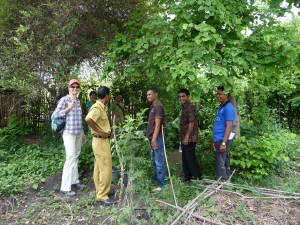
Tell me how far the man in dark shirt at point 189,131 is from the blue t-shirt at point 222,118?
0.49m

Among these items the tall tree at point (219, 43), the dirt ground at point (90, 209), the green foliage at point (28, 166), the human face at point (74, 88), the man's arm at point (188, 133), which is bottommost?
the dirt ground at point (90, 209)

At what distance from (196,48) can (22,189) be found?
3.81 m

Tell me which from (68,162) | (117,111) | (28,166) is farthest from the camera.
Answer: (117,111)

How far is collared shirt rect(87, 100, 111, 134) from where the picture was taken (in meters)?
4.37

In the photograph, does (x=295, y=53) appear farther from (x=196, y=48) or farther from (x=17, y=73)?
(x=17, y=73)

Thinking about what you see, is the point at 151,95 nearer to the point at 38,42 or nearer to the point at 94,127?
the point at 94,127

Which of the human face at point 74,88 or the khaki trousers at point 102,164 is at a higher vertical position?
the human face at point 74,88

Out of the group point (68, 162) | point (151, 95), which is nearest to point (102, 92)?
point (151, 95)

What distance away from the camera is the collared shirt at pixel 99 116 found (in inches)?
172

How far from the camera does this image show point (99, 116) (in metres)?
4.49

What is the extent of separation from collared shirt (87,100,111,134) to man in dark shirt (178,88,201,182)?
1.49 m

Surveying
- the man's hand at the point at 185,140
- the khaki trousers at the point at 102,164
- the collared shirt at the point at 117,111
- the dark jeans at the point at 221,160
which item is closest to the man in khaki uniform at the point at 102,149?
the khaki trousers at the point at 102,164

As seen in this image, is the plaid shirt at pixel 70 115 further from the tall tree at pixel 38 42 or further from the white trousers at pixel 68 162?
the tall tree at pixel 38 42

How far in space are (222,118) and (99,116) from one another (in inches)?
81.1
